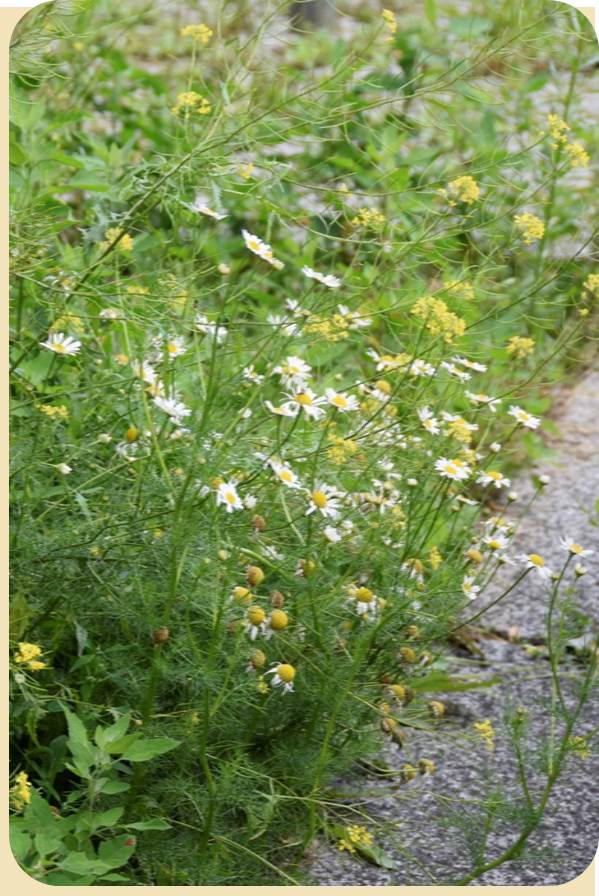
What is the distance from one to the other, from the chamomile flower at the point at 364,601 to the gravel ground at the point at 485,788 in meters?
0.30

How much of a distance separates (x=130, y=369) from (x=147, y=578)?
1.34 feet

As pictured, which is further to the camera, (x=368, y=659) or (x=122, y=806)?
(x=368, y=659)

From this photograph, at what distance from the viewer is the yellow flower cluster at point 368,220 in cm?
233

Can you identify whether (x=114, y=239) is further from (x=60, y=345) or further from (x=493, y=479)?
(x=493, y=479)

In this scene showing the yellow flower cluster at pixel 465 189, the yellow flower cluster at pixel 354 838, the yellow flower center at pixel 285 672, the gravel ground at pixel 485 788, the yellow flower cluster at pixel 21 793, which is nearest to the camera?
the yellow flower cluster at pixel 21 793

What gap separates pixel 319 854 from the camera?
7.41ft

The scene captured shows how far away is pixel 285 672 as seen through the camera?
2006 millimetres

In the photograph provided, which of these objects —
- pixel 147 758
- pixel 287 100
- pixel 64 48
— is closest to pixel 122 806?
pixel 147 758

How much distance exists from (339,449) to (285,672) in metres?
0.39

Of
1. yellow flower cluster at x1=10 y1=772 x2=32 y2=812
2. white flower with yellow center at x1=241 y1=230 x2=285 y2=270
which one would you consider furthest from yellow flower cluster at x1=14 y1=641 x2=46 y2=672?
white flower with yellow center at x1=241 y1=230 x2=285 y2=270

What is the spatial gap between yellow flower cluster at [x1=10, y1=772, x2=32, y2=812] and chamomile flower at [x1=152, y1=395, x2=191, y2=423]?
541 millimetres

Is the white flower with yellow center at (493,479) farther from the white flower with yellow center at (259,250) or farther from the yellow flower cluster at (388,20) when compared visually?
the yellow flower cluster at (388,20)

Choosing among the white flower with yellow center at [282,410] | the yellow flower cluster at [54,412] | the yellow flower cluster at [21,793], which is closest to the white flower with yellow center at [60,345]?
the yellow flower cluster at [54,412]

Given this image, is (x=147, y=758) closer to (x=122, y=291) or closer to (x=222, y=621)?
(x=222, y=621)
